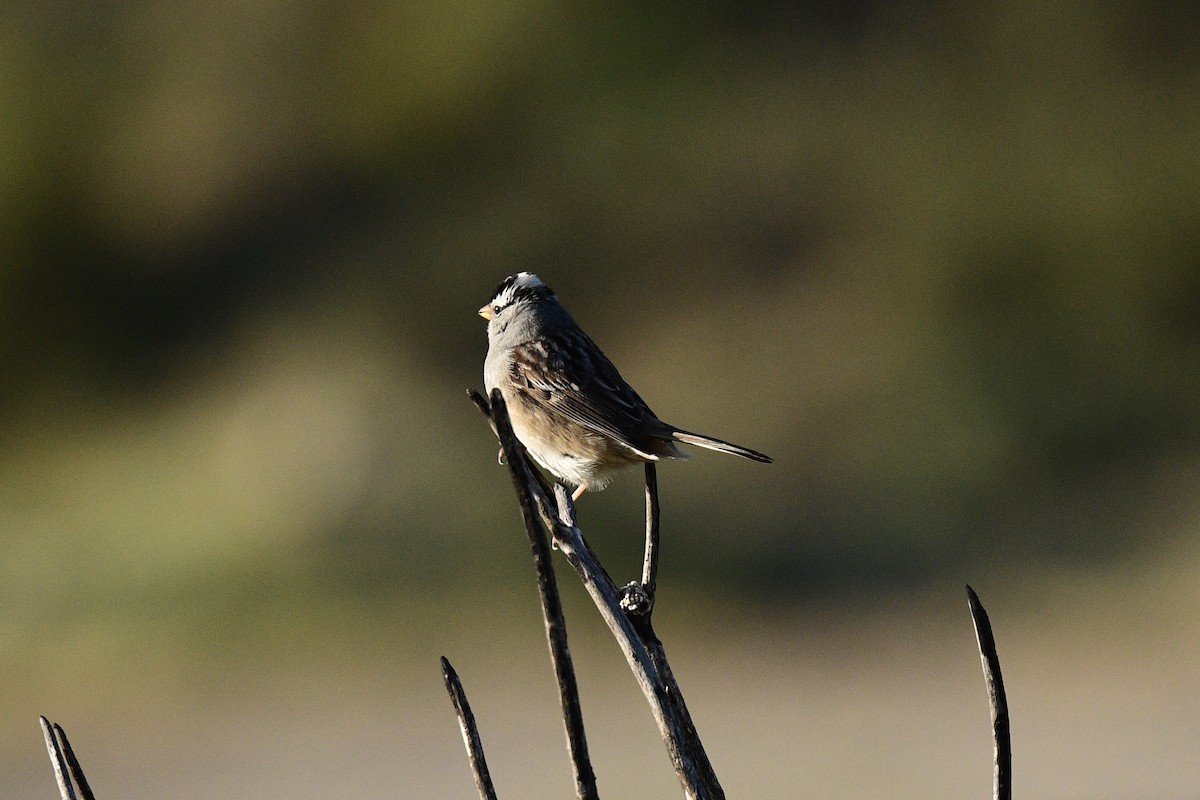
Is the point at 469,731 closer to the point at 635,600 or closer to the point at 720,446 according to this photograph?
the point at 635,600

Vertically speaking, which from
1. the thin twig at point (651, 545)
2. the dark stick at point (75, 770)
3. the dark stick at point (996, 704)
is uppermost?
the thin twig at point (651, 545)

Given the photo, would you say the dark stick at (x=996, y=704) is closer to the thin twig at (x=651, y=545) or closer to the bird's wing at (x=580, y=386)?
the thin twig at (x=651, y=545)

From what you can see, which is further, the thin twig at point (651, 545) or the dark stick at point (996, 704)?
the thin twig at point (651, 545)

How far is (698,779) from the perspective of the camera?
55.2 inches

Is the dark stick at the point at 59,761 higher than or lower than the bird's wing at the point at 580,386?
lower

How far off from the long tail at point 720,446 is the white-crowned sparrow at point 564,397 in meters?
0.10

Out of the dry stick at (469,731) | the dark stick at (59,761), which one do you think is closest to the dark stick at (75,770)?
the dark stick at (59,761)

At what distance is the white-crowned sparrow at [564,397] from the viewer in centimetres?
371

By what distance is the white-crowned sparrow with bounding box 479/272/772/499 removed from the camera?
371cm

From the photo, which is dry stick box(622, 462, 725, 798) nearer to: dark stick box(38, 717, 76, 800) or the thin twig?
the thin twig

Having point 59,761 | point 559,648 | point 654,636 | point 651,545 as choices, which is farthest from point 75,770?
point 651,545

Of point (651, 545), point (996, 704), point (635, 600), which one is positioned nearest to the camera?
point (996, 704)

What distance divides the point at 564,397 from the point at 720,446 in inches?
34.1

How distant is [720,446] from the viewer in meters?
3.09
